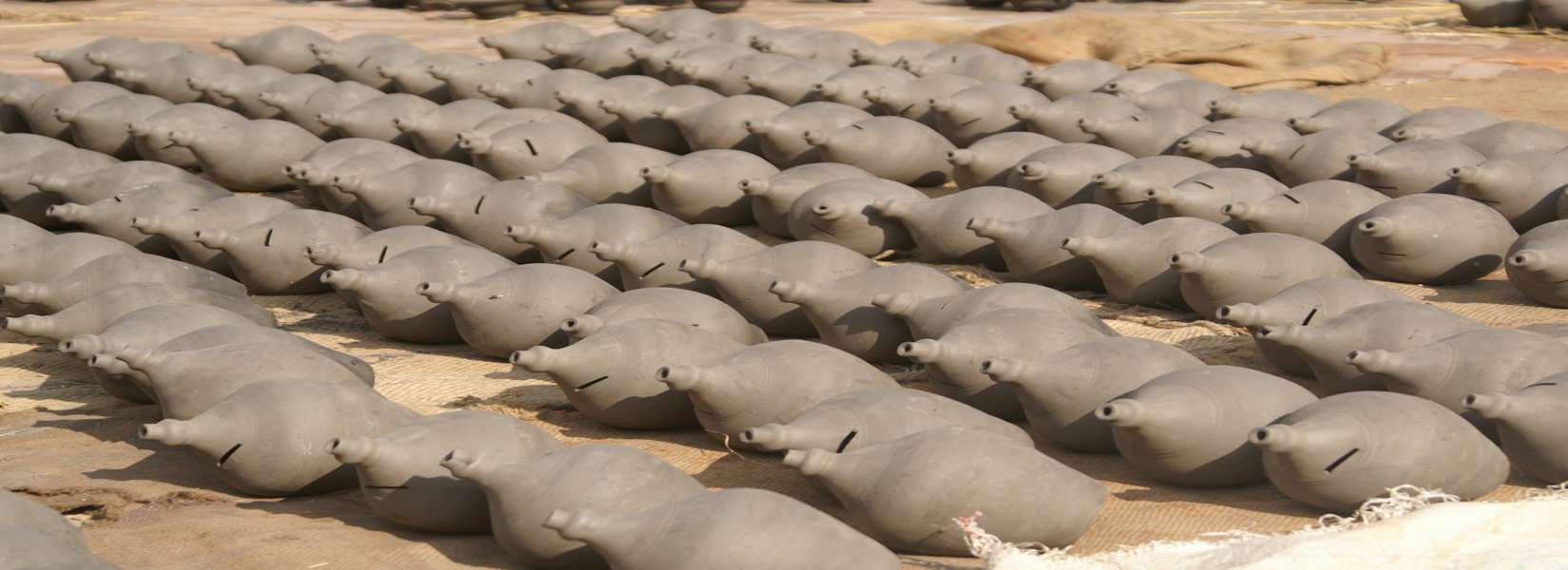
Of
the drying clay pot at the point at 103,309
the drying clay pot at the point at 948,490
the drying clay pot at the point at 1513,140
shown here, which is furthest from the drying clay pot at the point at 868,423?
the drying clay pot at the point at 1513,140

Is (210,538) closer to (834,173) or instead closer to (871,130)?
(834,173)

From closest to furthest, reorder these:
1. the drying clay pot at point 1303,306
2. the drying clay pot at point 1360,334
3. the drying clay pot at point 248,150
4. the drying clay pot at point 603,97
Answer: the drying clay pot at point 1360,334 < the drying clay pot at point 1303,306 < the drying clay pot at point 248,150 < the drying clay pot at point 603,97

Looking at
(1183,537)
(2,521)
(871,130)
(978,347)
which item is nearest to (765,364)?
(978,347)

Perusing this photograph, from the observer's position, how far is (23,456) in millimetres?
4070

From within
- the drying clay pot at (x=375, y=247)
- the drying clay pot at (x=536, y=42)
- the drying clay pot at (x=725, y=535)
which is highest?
the drying clay pot at (x=725, y=535)

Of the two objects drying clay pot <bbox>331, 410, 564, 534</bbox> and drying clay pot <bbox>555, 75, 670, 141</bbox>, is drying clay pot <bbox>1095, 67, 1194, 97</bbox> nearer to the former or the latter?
drying clay pot <bbox>555, 75, 670, 141</bbox>

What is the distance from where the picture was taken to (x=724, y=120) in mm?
7086

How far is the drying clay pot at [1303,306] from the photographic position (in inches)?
172

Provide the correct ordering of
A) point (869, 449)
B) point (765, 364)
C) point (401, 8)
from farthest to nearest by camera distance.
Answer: point (401, 8) → point (765, 364) → point (869, 449)

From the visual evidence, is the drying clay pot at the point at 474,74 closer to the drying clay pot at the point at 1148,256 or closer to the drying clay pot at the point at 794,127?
the drying clay pot at the point at 794,127

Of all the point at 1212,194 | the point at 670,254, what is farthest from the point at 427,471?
the point at 1212,194

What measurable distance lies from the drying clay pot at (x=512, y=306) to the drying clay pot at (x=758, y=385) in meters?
0.86

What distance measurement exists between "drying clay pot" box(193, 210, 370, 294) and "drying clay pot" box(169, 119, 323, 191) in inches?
57.3

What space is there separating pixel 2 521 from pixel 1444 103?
25.0ft
